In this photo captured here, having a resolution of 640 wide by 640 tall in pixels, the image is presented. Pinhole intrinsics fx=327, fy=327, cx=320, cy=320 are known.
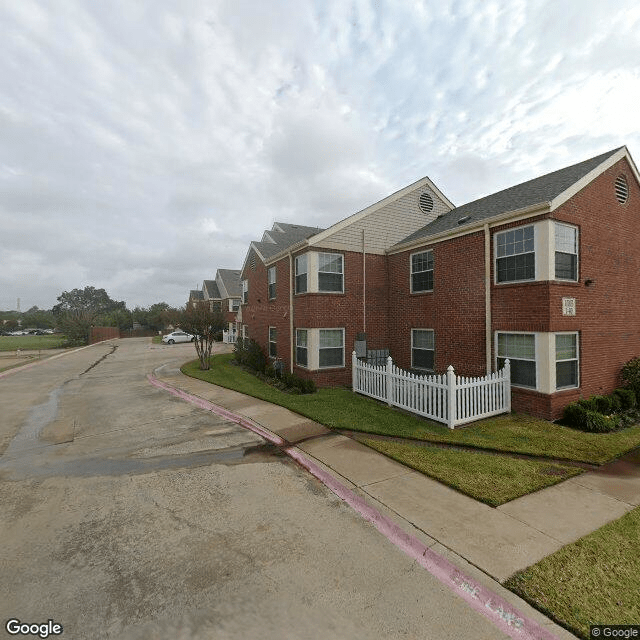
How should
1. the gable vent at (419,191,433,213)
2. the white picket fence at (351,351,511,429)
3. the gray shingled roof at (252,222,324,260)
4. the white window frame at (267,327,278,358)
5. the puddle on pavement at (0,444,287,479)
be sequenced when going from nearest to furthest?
the puddle on pavement at (0,444,287,479) < the white picket fence at (351,351,511,429) < the gable vent at (419,191,433,213) < the white window frame at (267,327,278,358) < the gray shingled roof at (252,222,324,260)

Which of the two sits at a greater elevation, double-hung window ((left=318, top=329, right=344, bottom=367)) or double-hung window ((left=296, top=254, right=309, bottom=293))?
double-hung window ((left=296, top=254, right=309, bottom=293))

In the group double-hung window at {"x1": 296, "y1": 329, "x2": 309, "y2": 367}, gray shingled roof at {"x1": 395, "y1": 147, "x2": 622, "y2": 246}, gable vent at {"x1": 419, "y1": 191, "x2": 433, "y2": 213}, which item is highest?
gable vent at {"x1": 419, "y1": 191, "x2": 433, "y2": 213}

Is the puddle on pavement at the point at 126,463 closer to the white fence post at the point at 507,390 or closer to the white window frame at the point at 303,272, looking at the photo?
the white fence post at the point at 507,390

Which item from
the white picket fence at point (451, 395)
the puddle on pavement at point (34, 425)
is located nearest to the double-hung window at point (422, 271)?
the white picket fence at point (451, 395)

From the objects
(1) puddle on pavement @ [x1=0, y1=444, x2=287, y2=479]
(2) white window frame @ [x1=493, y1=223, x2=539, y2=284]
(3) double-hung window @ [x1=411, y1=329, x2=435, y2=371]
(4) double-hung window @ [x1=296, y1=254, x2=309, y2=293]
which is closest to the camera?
(1) puddle on pavement @ [x1=0, y1=444, x2=287, y2=479]

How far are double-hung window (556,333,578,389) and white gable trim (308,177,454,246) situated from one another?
8602mm

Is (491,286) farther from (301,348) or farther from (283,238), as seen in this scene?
(283,238)

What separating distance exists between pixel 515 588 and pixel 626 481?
434cm

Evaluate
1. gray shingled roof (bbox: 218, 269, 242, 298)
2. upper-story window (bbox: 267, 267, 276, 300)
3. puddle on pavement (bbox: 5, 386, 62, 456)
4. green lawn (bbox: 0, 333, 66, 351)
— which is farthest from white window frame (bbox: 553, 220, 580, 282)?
green lawn (bbox: 0, 333, 66, 351)

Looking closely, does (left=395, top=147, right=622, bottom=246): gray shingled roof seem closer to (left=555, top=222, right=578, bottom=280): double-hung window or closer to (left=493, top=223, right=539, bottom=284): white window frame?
(left=493, top=223, right=539, bottom=284): white window frame

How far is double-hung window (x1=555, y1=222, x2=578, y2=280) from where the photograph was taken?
31.1ft

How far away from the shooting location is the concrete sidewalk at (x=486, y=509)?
3.96m

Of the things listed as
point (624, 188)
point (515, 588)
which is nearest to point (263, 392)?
point (515, 588)

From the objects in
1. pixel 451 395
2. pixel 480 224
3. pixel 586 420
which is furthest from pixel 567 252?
pixel 451 395
